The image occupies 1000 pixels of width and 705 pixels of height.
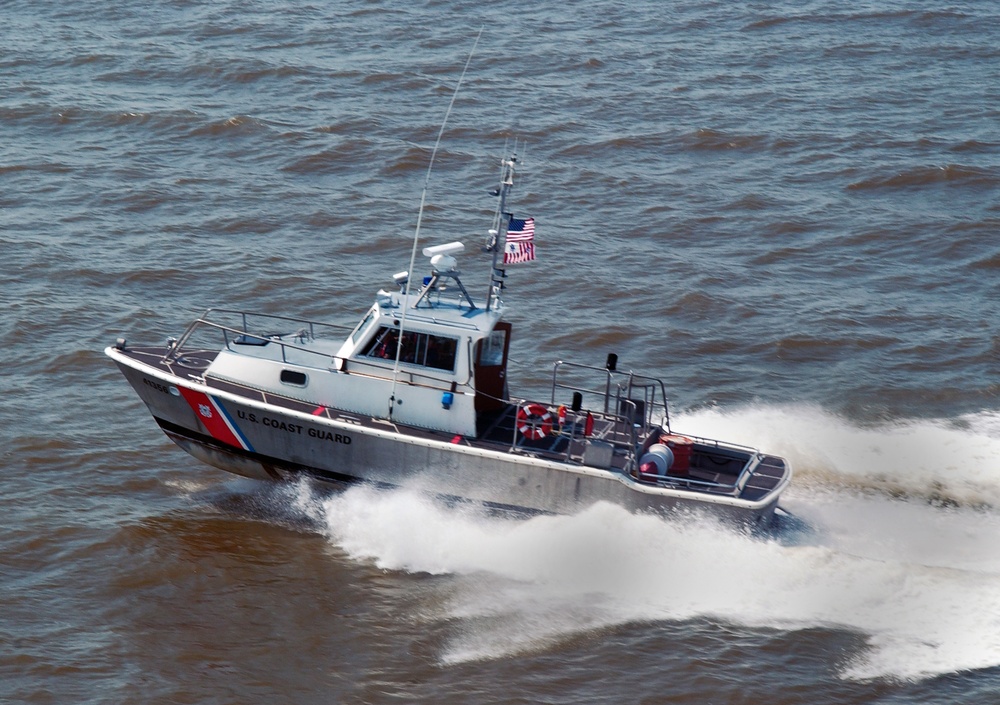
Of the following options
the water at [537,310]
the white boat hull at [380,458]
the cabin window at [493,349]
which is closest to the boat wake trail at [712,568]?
the water at [537,310]

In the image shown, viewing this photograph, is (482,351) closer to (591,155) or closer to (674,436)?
(674,436)

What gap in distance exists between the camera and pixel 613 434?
13.4 m

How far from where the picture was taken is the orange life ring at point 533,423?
13078 mm

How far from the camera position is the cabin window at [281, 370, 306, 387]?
13320 millimetres

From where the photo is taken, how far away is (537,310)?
1866 centimetres

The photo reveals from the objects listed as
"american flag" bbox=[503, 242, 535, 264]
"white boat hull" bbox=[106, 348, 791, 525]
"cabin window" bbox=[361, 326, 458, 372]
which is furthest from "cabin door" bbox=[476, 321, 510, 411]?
"american flag" bbox=[503, 242, 535, 264]

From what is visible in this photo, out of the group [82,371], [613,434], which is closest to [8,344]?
[82,371]

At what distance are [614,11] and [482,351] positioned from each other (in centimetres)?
2095

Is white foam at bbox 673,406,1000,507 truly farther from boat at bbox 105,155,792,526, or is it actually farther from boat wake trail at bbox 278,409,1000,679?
boat at bbox 105,155,792,526

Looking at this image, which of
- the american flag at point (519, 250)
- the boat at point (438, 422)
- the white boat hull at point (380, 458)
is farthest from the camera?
the american flag at point (519, 250)

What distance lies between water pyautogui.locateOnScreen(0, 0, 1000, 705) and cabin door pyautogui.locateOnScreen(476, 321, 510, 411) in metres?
1.42

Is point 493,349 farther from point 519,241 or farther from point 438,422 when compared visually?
point 519,241

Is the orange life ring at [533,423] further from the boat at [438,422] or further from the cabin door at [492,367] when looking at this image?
the cabin door at [492,367]

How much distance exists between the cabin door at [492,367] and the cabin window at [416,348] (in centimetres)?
34
